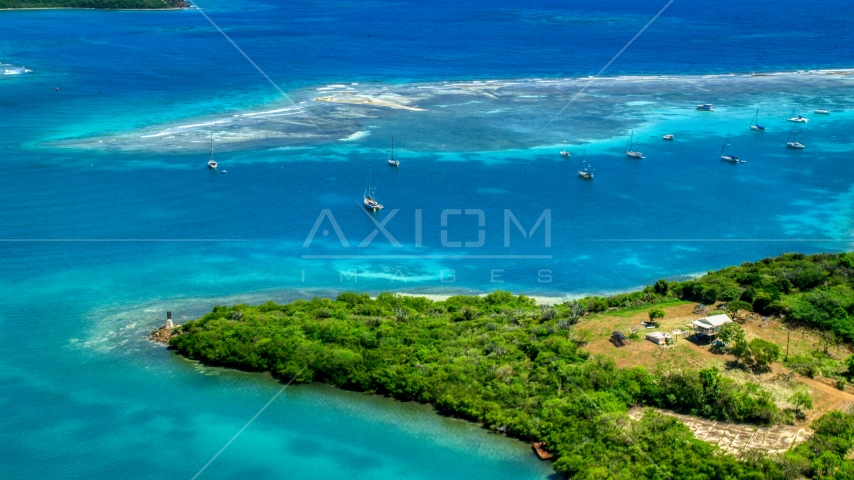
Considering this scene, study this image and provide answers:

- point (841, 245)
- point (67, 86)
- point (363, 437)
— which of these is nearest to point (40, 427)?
point (363, 437)

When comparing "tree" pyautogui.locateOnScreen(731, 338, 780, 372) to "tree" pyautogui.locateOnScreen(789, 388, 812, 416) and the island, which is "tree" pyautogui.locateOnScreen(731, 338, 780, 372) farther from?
"tree" pyautogui.locateOnScreen(789, 388, 812, 416)

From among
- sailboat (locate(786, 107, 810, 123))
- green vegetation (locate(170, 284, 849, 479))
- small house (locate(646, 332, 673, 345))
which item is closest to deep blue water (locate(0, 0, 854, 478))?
green vegetation (locate(170, 284, 849, 479))

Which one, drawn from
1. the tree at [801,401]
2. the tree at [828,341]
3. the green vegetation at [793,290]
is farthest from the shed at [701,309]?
the tree at [801,401]

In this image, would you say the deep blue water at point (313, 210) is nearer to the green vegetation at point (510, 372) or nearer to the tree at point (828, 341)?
the green vegetation at point (510, 372)

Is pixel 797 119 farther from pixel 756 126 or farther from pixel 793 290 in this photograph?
pixel 793 290

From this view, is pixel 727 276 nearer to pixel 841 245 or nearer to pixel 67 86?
pixel 841 245

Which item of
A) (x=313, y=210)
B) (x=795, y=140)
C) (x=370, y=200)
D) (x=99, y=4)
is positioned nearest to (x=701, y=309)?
(x=370, y=200)
